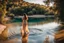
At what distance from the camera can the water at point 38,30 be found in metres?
1.87

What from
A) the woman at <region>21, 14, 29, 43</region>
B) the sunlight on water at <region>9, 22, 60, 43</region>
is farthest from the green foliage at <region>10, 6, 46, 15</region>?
the sunlight on water at <region>9, 22, 60, 43</region>

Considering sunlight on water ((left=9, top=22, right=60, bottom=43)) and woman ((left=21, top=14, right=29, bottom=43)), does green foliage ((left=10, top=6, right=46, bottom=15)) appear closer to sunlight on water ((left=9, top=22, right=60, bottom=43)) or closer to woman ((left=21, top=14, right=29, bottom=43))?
woman ((left=21, top=14, right=29, bottom=43))

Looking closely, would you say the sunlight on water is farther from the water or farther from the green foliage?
the green foliage

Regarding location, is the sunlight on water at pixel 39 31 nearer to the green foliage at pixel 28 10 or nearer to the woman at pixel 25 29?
the woman at pixel 25 29

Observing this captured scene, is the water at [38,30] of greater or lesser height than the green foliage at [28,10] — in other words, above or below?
below

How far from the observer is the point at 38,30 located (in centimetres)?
190

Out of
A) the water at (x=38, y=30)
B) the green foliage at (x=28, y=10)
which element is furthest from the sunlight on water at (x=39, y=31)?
the green foliage at (x=28, y=10)

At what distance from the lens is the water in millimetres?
1867

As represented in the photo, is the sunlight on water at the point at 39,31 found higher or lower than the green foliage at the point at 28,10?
lower

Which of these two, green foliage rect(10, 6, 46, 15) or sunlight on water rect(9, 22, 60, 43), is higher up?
green foliage rect(10, 6, 46, 15)

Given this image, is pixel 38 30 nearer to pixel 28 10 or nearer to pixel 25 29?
pixel 25 29

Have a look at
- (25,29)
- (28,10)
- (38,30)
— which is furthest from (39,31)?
(28,10)

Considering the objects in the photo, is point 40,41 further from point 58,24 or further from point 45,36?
point 58,24

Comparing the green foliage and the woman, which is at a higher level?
the green foliage
